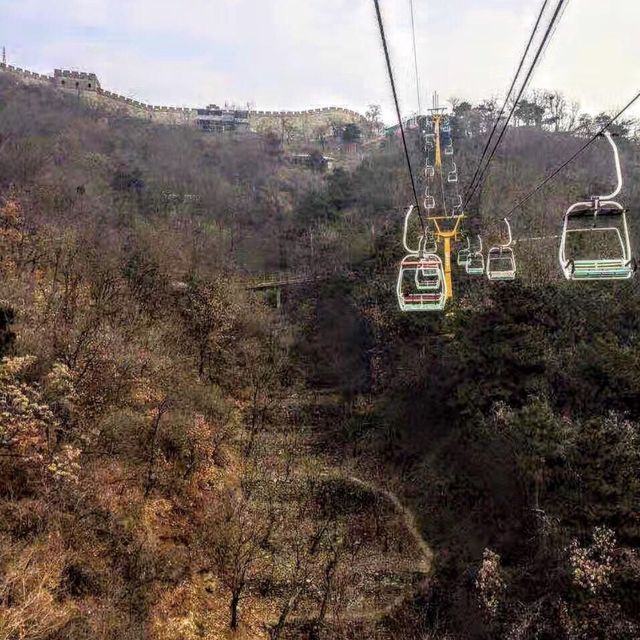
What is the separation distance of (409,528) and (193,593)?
22.1 ft

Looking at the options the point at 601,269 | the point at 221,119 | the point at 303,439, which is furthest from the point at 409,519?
the point at 221,119

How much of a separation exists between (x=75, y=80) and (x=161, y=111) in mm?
7915

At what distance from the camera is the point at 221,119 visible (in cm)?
5331

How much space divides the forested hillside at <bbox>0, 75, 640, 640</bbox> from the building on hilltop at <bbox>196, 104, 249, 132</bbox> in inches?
1102

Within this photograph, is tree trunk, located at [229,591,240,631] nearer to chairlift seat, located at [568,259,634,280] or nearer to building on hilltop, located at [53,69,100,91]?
chairlift seat, located at [568,259,634,280]

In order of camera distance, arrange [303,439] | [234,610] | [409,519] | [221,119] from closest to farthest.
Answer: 1. [234,610]
2. [409,519]
3. [303,439]
4. [221,119]

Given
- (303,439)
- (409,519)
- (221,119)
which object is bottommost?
(409,519)

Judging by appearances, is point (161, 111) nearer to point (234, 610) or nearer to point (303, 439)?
point (303, 439)

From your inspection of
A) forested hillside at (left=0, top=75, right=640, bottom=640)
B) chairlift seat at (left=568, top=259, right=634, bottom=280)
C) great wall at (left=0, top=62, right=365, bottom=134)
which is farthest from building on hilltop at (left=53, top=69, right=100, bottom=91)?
chairlift seat at (left=568, top=259, right=634, bottom=280)

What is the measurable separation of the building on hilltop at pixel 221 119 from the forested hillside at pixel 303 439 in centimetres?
2799

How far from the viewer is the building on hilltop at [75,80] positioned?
47094mm

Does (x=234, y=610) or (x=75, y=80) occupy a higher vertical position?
(x=75, y=80)

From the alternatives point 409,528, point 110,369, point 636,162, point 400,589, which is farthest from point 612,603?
point 636,162

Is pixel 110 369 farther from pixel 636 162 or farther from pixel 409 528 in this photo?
pixel 636 162
